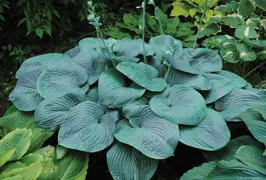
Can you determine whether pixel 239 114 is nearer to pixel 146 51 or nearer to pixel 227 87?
pixel 227 87

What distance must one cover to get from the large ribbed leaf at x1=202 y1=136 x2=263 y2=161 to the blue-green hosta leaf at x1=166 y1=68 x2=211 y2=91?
377 mm

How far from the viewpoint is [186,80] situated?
2.09 m

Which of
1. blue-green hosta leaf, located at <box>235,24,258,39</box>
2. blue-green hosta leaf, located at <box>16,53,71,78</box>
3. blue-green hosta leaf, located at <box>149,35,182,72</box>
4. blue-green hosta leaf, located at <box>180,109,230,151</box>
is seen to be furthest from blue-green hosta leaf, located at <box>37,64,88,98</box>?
blue-green hosta leaf, located at <box>235,24,258,39</box>

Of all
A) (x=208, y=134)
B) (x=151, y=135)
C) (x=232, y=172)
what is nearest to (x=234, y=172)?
(x=232, y=172)

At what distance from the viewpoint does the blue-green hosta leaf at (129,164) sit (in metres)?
1.65

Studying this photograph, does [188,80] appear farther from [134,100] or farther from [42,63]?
[42,63]

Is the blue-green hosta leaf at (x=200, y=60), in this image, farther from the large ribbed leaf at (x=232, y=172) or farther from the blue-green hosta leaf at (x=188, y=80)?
the large ribbed leaf at (x=232, y=172)

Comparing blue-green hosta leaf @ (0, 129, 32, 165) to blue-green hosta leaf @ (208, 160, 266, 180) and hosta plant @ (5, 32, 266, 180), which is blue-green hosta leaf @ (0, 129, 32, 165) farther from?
blue-green hosta leaf @ (208, 160, 266, 180)

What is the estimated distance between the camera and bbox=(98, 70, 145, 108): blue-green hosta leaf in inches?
73.7

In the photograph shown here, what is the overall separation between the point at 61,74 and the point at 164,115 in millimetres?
740

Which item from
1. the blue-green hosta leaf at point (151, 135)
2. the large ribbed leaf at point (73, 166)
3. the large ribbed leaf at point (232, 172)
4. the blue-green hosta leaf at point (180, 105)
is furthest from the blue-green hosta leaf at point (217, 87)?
the large ribbed leaf at point (73, 166)

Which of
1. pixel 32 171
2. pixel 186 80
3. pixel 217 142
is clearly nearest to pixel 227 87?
pixel 186 80

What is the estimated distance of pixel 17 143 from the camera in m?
1.60

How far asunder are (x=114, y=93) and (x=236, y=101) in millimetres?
715
